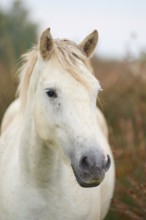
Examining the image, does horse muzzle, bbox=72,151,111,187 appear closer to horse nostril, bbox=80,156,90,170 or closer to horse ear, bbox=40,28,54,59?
horse nostril, bbox=80,156,90,170

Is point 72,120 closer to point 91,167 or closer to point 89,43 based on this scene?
point 91,167

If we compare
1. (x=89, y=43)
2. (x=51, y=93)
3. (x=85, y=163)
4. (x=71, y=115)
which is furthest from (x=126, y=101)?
(x=85, y=163)

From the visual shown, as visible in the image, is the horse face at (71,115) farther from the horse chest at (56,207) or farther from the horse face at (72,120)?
the horse chest at (56,207)

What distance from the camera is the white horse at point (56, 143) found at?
2967 mm

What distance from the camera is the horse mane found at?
3223 millimetres

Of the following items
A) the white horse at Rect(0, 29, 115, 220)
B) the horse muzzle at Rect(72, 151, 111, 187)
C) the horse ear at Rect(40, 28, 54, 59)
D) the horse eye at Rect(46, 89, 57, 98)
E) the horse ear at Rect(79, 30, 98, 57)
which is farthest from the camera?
the horse ear at Rect(79, 30, 98, 57)

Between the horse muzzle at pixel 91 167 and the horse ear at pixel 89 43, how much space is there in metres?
0.91

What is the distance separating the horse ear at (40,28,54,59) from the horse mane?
33mm

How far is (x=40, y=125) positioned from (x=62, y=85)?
0.33m

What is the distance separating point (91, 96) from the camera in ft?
10.3

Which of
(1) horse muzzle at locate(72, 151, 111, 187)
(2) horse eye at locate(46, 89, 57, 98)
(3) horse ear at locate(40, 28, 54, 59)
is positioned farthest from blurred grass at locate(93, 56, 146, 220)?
(1) horse muzzle at locate(72, 151, 111, 187)

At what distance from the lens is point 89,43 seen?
3568 millimetres

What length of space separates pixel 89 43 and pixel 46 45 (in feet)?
1.20

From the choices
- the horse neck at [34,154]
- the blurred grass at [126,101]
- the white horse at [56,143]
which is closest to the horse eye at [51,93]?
the white horse at [56,143]
